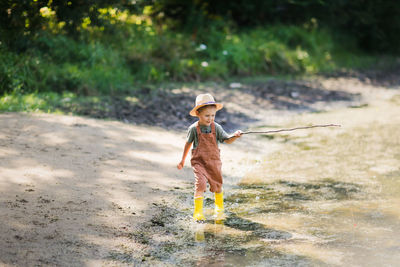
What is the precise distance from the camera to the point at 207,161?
16.8ft

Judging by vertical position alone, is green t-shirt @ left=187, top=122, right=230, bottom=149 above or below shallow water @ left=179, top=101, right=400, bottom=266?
above

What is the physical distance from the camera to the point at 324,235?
14.9ft

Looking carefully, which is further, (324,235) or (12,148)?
(12,148)

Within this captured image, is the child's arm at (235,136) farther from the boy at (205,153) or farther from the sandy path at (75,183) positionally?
the sandy path at (75,183)

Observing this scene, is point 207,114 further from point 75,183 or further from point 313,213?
point 75,183

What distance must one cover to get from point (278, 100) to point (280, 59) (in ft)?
13.3

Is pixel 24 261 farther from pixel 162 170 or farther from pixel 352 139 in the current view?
pixel 352 139

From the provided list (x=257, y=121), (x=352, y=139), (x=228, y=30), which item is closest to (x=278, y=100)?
(x=257, y=121)

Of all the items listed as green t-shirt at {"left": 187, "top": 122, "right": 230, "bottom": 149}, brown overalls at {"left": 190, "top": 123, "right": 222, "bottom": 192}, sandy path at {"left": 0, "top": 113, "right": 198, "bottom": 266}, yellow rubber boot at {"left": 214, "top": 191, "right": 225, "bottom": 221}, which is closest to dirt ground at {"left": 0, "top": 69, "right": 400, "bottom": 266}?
sandy path at {"left": 0, "top": 113, "right": 198, "bottom": 266}

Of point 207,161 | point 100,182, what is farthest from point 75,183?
point 207,161

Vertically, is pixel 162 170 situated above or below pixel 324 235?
above

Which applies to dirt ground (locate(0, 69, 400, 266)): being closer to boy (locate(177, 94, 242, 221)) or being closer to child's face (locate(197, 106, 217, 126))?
boy (locate(177, 94, 242, 221))

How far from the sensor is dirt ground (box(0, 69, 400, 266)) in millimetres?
4059

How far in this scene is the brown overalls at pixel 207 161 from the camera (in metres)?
5.06
